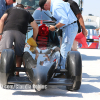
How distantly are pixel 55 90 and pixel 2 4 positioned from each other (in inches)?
103

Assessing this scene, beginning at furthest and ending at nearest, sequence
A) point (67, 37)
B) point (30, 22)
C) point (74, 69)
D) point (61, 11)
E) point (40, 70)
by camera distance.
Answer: point (67, 37) < point (30, 22) < point (61, 11) < point (74, 69) < point (40, 70)

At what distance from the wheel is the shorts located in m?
1.04

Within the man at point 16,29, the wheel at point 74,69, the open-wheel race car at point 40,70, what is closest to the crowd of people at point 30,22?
the man at point 16,29

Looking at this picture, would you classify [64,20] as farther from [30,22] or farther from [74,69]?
[74,69]

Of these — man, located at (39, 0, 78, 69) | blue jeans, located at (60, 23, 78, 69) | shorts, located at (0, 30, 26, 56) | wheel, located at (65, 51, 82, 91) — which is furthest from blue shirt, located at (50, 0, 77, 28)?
wheel, located at (65, 51, 82, 91)

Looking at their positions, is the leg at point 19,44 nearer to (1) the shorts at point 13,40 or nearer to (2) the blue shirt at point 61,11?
(1) the shorts at point 13,40

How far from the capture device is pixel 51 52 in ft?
13.7

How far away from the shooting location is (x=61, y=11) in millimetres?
4496

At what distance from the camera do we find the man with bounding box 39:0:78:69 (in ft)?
14.8

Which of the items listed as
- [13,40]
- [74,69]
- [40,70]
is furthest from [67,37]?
[40,70]

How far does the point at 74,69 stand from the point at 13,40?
1353 millimetres

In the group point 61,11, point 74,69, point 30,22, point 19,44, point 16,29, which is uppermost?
point 61,11

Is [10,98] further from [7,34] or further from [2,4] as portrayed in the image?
[2,4]

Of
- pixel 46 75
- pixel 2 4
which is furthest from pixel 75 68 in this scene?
pixel 2 4
